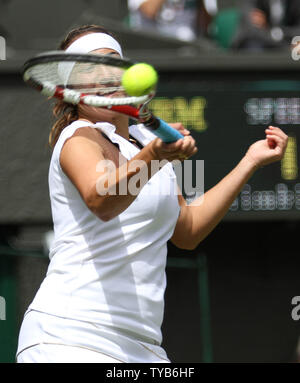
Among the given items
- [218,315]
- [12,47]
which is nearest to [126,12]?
[12,47]

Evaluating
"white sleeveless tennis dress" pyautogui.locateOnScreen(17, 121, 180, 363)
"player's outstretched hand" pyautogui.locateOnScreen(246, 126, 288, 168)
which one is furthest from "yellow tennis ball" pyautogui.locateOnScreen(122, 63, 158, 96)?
"player's outstretched hand" pyautogui.locateOnScreen(246, 126, 288, 168)

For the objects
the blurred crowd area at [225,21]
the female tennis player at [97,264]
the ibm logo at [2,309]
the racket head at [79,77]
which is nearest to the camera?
the racket head at [79,77]

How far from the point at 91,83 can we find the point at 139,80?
1.07 ft

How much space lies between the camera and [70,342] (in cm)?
230

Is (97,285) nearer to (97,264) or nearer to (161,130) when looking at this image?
(97,264)

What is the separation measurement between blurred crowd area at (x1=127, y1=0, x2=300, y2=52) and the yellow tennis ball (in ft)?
11.5

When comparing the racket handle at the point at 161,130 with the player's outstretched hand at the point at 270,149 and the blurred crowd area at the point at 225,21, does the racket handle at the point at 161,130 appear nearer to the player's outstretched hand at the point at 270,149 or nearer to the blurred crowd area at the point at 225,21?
the player's outstretched hand at the point at 270,149

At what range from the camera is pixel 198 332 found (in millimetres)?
5031

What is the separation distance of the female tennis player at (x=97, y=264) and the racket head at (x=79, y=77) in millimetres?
111

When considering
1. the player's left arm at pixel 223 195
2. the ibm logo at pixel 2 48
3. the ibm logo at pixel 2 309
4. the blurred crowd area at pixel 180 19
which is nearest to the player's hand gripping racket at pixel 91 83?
the player's left arm at pixel 223 195

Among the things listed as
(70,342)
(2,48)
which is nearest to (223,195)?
(70,342)

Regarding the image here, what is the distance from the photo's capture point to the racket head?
2201 mm

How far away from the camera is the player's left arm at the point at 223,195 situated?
2.63 metres
